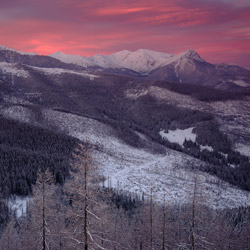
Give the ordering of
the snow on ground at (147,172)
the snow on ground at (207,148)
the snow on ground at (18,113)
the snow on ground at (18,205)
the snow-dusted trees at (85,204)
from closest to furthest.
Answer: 1. the snow-dusted trees at (85,204)
2. the snow on ground at (18,205)
3. the snow on ground at (147,172)
4. the snow on ground at (18,113)
5. the snow on ground at (207,148)

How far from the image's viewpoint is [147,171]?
12012 cm

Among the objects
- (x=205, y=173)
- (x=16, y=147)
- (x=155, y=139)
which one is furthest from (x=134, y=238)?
(x=155, y=139)

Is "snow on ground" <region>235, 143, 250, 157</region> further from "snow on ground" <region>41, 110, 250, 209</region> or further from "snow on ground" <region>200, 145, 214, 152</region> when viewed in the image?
"snow on ground" <region>41, 110, 250, 209</region>

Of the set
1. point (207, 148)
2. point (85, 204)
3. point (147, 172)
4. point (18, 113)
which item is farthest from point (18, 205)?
point (207, 148)

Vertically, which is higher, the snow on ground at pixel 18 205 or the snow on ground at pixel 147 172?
the snow on ground at pixel 18 205

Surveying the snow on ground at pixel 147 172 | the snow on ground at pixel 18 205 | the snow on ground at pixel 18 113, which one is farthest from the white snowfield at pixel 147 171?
the snow on ground at pixel 18 205

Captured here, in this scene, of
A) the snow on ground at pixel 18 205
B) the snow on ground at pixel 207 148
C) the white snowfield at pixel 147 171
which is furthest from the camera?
the snow on ground at pixel 207 148

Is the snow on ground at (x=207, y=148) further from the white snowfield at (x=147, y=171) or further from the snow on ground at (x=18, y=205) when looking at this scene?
the snow on ground at (x=18, y=205)

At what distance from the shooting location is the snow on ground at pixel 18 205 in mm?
66312

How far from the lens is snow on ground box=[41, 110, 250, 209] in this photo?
97.2 metres

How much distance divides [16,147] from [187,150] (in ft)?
357

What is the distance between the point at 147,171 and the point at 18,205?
62842mm

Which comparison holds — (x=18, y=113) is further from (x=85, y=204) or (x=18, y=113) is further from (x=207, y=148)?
(x=85, y=204)

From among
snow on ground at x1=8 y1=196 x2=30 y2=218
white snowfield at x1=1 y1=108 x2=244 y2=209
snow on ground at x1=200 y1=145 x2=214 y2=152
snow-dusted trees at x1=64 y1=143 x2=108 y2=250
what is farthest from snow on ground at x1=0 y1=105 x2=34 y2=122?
snow-dusted trees at x1=64 y1=143 x2=108 y2=250
